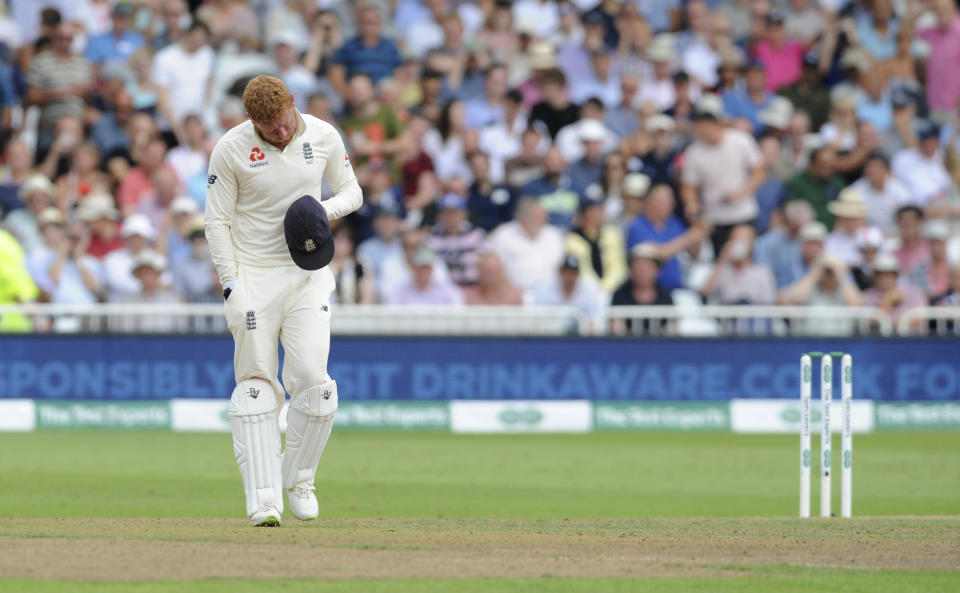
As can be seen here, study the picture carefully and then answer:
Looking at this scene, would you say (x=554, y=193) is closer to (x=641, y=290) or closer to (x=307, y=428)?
(x=641, y=290)

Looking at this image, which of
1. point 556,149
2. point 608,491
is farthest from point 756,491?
point 556,149

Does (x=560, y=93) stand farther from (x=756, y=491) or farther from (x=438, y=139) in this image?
(x=756, y=491)

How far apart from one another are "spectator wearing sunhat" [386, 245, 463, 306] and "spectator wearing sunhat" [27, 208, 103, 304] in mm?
3294

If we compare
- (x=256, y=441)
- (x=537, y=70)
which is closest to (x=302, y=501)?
(x=256, y=441)

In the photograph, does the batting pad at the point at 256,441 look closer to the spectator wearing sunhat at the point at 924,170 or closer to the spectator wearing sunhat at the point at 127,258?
the spectator wearing sunhat at the point at 127,258

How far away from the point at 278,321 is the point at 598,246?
34.3ft

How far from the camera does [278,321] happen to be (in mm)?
9305

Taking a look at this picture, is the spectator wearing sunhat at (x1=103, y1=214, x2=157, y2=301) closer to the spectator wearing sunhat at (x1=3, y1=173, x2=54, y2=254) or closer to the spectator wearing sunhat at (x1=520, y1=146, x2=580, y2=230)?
the spectator wearing sunhat at (x1=3, y1=173, x2=54, y2=254)

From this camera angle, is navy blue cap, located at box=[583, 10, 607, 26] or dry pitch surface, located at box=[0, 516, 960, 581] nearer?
dry pitch surface, located at box=[0, 516, 960, 581]

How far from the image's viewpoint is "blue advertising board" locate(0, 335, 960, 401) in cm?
1777

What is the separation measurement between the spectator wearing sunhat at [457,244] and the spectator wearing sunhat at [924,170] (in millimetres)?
5980

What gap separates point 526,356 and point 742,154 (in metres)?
4.11

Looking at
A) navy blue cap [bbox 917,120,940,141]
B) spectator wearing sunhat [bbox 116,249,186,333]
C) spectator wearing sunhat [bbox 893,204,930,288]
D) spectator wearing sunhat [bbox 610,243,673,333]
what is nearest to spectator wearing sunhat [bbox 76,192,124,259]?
spectator wearing sunhat [bbox 116,249,186,333]

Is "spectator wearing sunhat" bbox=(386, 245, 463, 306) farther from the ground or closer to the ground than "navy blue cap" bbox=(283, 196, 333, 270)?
closer to the ground
